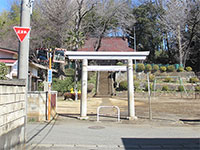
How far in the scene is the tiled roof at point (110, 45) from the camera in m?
42.2

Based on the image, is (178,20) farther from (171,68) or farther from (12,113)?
(12,113)

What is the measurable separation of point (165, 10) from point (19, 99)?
4021cm

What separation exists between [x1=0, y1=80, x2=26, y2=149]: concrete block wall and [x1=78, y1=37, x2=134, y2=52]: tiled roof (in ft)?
119

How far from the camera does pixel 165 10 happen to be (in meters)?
40.6

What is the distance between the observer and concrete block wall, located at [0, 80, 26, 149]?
14.5 feet

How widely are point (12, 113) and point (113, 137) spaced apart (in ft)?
12.7

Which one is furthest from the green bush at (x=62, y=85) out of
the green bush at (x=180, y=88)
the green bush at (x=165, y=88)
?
the green bush at (x=180, y=88)

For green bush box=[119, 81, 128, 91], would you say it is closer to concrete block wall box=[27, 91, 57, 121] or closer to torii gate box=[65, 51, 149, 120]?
torii gate box=[65, 51, 149, 120]

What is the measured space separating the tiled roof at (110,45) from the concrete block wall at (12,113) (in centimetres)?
3625

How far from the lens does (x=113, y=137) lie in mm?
7574

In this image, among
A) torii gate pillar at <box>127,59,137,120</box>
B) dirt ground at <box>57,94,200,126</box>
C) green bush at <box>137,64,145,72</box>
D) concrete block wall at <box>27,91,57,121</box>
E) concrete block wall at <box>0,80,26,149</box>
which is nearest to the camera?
concrete block wall at <box>0,80,26,149</box>

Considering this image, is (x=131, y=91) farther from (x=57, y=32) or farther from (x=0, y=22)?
(x=0, y=22)

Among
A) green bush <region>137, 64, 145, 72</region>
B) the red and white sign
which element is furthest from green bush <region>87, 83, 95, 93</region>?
the red and white sign

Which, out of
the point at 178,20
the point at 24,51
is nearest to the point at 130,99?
the point at 24,51
